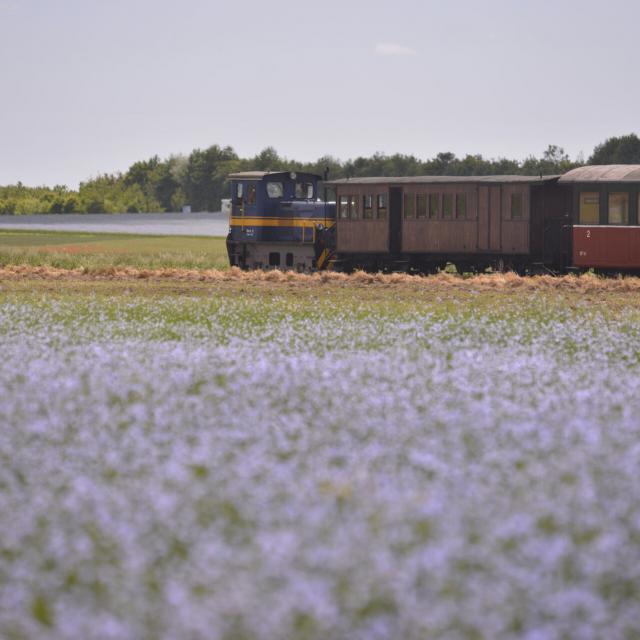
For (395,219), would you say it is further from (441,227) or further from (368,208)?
(441,227)

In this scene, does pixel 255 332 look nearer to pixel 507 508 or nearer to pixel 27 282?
pixel 507 508

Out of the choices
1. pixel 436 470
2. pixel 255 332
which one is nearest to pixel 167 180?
pixel 255 332

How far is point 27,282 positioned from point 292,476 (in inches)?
1299

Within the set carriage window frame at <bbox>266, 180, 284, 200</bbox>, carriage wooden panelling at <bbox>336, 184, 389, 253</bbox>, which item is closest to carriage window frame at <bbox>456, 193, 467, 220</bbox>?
carriage wooden panelling at <bbox>336, 184, 389, 253</bbox>

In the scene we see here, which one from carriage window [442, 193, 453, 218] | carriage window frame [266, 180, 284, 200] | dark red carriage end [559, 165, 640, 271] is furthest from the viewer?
carriage window frame [266, 180, 284, 200]

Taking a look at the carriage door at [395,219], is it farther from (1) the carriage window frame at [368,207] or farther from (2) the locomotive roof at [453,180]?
(1) the carriage window frame at [368,207]

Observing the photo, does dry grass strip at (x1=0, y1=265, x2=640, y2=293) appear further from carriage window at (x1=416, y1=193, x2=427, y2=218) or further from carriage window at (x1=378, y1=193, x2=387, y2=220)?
carriage window at (x1=416, y1=193, x2=427, y2=218)

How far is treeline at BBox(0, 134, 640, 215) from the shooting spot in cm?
10188

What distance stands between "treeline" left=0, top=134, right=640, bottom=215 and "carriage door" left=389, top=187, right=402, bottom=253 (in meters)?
50.2

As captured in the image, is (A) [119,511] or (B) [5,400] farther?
(B) [5,400]

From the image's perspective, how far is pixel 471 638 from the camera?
18.5ft

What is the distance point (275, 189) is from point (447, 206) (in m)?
5.86

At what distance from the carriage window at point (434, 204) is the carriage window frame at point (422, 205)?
135mm

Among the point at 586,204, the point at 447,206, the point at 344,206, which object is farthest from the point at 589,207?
the point at 344,206
